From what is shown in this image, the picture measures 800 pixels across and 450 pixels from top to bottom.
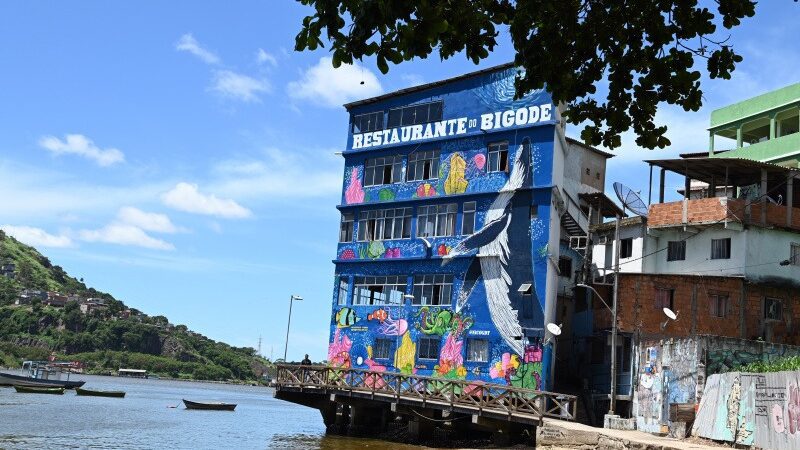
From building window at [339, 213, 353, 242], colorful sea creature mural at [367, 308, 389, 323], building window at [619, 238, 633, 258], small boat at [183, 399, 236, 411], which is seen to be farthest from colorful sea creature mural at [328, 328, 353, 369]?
small boat at [183, 399, 236, 411]

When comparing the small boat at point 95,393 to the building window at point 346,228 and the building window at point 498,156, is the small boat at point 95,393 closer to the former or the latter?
the building window at point 346,228

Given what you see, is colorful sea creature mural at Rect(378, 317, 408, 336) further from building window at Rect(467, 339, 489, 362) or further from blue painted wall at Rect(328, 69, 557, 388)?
building window at Rect(467, 339, 489, 362)

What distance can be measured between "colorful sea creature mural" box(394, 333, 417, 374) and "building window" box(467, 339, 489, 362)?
3.16m

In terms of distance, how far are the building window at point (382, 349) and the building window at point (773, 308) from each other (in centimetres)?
1780

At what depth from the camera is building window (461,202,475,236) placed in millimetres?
43562

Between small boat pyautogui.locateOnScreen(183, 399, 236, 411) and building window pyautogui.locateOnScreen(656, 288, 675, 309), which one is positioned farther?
small boat pyautogui.locateOnScreen(183, 399, 236, 411)

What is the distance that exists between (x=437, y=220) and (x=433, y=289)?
3476 millimetres

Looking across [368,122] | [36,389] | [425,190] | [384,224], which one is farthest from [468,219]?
[36,389]

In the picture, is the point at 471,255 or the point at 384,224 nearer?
the point at 471,255

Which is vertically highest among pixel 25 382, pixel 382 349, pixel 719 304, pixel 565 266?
pixel 565 266

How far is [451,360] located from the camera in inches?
1677

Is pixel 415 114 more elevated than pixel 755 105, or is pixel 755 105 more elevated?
pixel 755 105

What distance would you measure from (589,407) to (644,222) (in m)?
10.1

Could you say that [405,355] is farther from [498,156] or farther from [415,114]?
[415,114]
